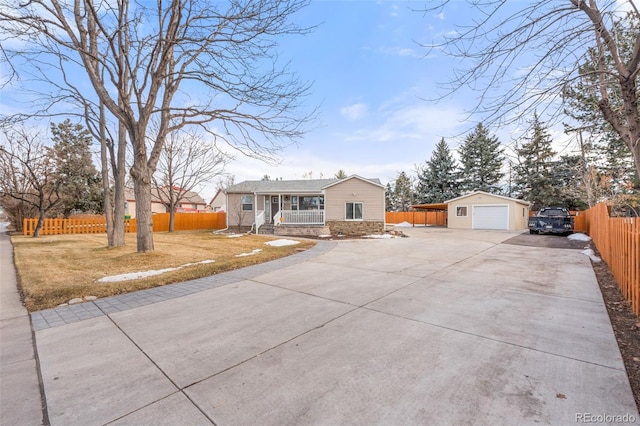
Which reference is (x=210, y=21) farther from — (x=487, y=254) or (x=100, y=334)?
(x=487, y=254)

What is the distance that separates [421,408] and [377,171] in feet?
125

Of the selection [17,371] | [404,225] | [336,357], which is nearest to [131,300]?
[17,371]

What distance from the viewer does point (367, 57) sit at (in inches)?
297

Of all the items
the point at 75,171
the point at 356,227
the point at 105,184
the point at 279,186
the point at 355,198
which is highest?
the point at 75,171

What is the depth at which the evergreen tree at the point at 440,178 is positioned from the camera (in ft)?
103

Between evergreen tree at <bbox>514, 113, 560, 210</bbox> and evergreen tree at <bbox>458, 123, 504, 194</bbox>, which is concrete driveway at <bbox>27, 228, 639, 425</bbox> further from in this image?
evergreen tree at <bbox>458, 123, 504, 194</bbox>

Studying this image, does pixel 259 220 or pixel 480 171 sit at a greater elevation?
pixel 480 171

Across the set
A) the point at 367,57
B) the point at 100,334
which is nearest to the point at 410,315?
the point at 100,334

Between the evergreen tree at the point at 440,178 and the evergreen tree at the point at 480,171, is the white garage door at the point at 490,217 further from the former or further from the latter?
the evergreen tree at the point at 480,171

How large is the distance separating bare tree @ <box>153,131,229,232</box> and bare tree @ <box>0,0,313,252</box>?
10800 mm

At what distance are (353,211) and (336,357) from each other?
15339mm

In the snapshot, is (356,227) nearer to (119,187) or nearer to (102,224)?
(119,187)

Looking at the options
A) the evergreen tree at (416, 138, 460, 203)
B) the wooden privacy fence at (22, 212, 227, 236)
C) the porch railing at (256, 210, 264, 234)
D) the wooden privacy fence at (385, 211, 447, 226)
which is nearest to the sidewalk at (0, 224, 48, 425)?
the porch railing at (256, 210, 264, 234)

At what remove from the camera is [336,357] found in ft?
8.81
